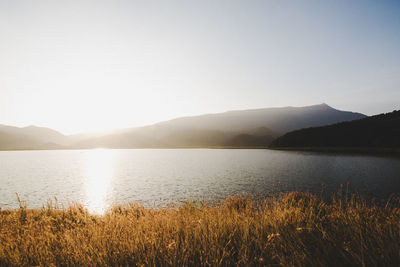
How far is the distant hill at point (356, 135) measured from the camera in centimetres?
9969

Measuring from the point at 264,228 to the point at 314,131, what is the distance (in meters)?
163

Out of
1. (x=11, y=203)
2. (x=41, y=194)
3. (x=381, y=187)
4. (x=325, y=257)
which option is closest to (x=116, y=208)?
(x=325, y=257)

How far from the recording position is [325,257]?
341cm

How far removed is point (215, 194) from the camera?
21.6 meters

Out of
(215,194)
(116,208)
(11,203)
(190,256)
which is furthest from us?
(215,194)

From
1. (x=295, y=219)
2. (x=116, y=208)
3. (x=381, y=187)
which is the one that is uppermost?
(x=295, y=219)

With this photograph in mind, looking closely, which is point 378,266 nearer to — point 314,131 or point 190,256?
point 190,256

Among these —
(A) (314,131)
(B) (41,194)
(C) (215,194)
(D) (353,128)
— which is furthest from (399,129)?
(B) (41,194)

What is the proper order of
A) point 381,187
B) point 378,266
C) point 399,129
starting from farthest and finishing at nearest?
point 399,129 < point 381,187 < point 378,266

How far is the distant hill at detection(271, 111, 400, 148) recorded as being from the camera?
3925 inches

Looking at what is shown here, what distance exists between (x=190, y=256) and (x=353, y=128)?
156 m

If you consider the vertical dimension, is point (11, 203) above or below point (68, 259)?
below

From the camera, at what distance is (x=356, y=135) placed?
115438 millimetres

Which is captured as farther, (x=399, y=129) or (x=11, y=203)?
(x=399, y=129)
